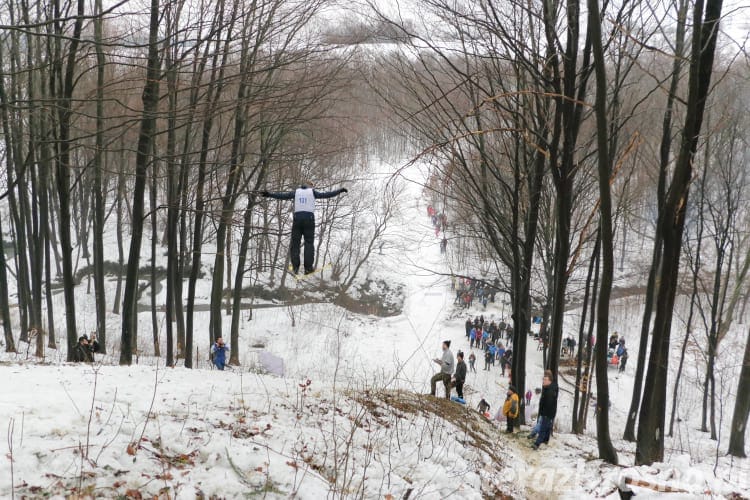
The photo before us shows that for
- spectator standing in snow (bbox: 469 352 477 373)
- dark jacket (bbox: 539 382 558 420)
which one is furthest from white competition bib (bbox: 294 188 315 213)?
spectator standing in snow (bbox: 469 352 477 373)

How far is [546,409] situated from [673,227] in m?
3.63

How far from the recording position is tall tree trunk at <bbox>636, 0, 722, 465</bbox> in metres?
5.51

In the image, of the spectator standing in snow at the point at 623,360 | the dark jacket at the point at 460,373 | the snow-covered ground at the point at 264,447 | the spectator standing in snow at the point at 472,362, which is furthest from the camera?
the spectator standing in snow at the point at 623,360

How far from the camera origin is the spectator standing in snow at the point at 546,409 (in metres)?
8.29

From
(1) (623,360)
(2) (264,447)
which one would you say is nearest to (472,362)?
(1) (623,360)

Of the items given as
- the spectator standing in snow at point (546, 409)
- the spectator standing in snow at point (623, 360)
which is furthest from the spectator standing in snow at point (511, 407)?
the spectator standing in snow at point (623, 360)

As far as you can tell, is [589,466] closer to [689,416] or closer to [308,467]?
[308,467]

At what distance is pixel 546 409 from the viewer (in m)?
8.30

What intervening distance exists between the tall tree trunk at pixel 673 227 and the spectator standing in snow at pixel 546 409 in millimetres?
1570

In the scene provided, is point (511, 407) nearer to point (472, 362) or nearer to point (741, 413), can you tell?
point (741, 413)

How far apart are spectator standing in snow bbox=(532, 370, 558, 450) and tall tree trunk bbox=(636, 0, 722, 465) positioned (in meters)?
1.57

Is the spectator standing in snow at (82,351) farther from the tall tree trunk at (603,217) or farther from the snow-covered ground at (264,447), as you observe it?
the tall tree trunk at (603,217)

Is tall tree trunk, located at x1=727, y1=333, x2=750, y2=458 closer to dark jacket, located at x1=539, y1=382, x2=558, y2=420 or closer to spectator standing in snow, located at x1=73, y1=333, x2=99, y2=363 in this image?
dark jacket, located at x1=539, y1=382, x2=558, y2=420

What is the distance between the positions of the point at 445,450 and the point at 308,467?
6.95ft
